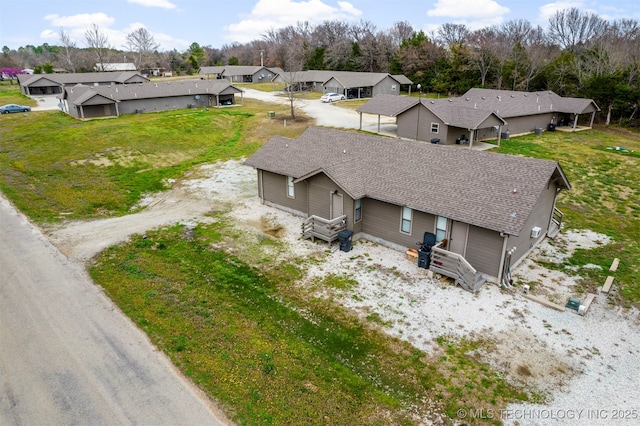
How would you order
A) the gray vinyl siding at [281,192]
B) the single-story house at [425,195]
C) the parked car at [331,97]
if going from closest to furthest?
the single-story house at [425,195]
the gray vinyl siding at [281,192]
the parked car at [331,97]

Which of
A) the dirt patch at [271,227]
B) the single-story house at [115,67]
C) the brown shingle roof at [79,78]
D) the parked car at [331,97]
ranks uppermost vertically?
the single-story house at [115,67]

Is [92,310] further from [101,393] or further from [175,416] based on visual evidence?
[175,416]

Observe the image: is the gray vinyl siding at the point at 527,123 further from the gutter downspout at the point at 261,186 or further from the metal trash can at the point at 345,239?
the metal trash can at the point at 345,239

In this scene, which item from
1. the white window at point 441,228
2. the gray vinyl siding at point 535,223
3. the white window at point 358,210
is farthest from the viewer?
the white window at point 358,210

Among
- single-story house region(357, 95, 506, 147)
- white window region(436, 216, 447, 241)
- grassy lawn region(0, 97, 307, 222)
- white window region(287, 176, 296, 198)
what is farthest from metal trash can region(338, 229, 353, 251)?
single-story house region(357, 95, 506, 147)

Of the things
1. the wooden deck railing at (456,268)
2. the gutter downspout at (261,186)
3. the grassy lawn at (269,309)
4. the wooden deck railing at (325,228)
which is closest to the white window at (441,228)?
the wooden deck railing at (456,268)

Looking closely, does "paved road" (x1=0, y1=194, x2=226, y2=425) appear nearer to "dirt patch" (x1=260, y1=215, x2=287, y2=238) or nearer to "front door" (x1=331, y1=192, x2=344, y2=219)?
"dirt patch" (x1=260, y1=215, x2=287, y2=238)
